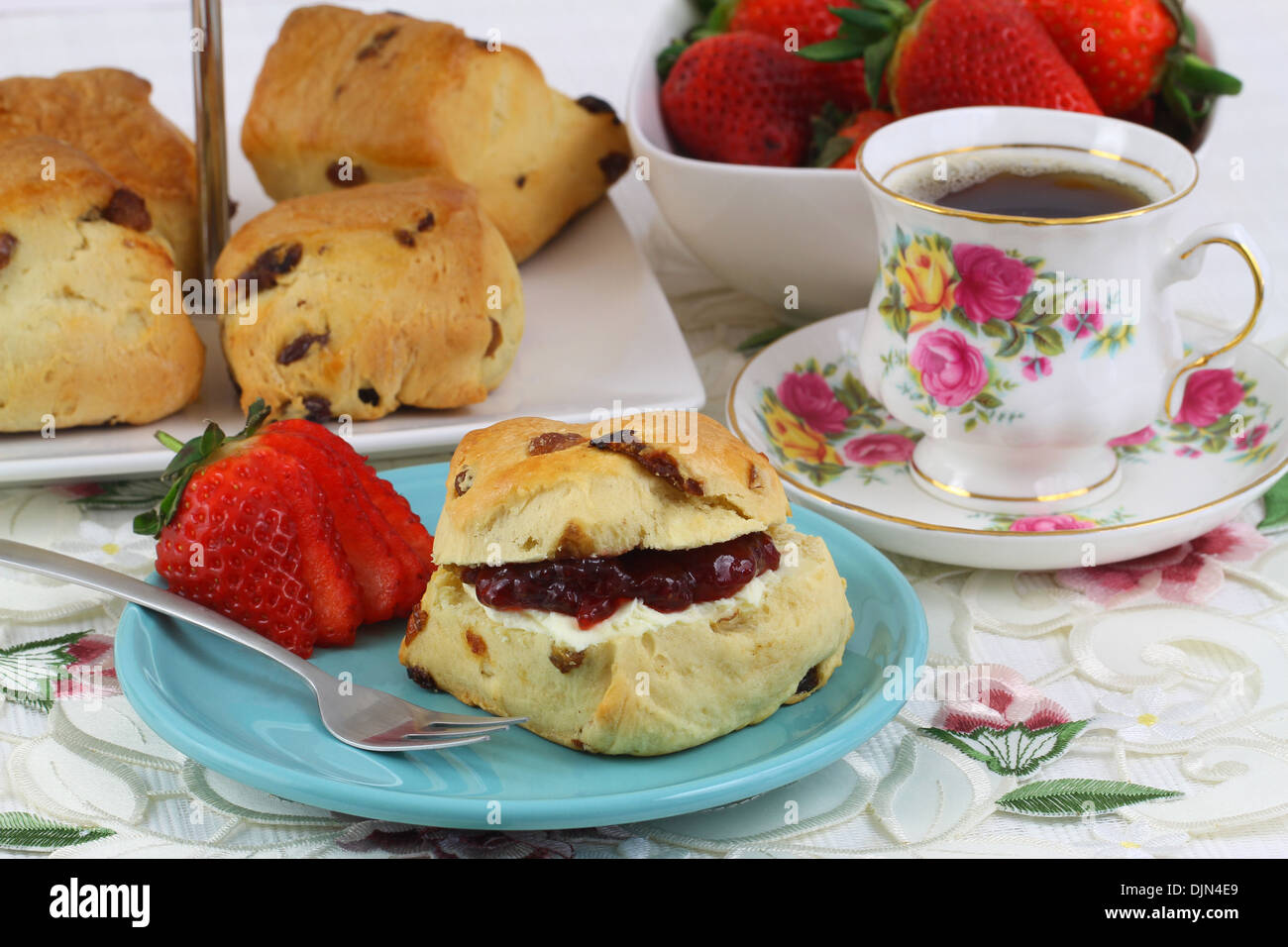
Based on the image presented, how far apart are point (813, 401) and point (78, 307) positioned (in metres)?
0.74

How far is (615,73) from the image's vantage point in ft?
7.96

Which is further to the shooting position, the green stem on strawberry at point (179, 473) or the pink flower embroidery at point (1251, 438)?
the pink flower embroidery at point (1251, 438)

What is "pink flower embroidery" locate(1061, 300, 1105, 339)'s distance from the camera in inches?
49.4

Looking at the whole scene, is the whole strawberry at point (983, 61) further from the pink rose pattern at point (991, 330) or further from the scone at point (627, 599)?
the scone at point (627, 599)

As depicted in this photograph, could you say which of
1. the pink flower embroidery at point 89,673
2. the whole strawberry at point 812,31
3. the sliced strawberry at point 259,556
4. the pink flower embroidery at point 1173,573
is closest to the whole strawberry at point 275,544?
the sliced strawberry at point 259,556

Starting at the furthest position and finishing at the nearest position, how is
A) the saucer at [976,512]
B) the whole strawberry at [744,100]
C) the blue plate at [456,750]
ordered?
the whole strawberry at [744,100]
the saucer at [976,512]
the blue plate at [456,750]

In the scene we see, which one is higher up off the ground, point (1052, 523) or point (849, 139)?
point (849, 139)

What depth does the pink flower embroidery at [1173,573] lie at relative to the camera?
4.07 ft

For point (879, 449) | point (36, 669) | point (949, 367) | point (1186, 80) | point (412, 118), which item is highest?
point (1186, 80)

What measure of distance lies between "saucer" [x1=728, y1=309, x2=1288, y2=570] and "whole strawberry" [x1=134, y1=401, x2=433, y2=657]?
40 cm

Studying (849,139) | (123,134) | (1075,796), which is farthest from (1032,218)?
(123,134)

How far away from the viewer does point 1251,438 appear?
139 centimetres

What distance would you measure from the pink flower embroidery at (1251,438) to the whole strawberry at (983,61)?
→ 373 millimetres

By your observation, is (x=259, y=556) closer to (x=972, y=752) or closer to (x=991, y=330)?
(x=972, y=752)
